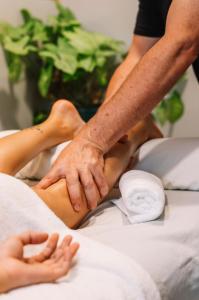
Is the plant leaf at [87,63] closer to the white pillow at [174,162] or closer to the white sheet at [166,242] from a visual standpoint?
the white pillow at [174,162]

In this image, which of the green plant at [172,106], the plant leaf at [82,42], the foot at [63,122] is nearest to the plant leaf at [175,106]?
the green plant at [172,106]

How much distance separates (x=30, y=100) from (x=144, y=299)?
2096mm

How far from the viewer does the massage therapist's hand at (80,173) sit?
117 cm

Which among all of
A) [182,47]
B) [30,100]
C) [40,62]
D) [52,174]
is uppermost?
[182,47]

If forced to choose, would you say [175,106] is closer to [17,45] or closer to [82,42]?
[82,42]

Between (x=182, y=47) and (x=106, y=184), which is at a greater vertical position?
(x=182, y=47)

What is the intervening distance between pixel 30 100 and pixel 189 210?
72.3 inches

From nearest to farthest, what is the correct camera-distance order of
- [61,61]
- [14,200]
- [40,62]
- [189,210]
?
[14,200] < [189,210] < [61,61] < [40,62]

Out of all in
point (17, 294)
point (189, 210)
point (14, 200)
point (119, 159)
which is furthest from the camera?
point (119, 159)

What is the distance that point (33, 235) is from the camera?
35.2 inches

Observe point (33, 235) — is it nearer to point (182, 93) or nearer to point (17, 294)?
point (17, 294)

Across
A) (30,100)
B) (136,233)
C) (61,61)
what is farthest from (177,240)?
(30,100)

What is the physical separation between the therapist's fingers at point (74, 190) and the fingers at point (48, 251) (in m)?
0.25

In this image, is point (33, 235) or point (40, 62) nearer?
point (33, 235)
